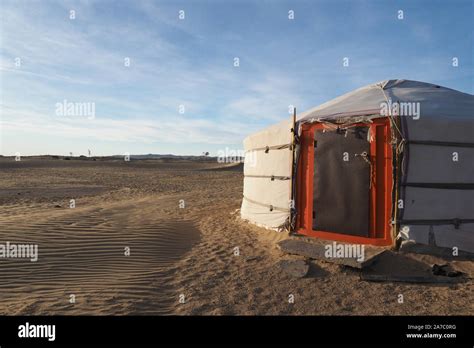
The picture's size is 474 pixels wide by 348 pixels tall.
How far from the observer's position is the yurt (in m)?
5.66

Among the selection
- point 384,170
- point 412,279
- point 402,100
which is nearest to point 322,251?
point 412,279

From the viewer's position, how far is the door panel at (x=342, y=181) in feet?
19.7

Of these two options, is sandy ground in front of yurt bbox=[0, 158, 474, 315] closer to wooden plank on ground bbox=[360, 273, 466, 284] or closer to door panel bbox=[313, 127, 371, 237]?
wooden plank on ground bbox=[360, 273, 466, 284]

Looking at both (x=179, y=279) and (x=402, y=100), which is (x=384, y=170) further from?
(x=179, y=279)

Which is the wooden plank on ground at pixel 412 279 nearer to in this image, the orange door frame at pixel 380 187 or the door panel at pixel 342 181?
the orange door frame at pixel 380 187

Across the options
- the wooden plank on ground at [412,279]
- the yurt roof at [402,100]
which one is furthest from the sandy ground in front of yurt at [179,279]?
the yurt roof at [402,100]

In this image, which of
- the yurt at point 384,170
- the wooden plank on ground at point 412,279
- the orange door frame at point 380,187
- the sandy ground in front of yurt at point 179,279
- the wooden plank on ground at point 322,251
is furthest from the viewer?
the orange door frame at point 380,187

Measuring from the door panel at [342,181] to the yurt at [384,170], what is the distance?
0.02 m

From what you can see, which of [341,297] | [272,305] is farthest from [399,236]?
[272,305]

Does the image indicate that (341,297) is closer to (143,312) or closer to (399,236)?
(399,236)

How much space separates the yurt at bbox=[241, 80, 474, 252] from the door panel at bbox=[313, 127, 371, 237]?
0.02 metres

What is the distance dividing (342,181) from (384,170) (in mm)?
722

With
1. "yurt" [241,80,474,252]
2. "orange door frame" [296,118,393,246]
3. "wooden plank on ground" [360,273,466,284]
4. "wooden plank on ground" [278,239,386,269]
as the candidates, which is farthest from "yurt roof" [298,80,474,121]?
"wooden plank on ground" [360,273,466,284]
